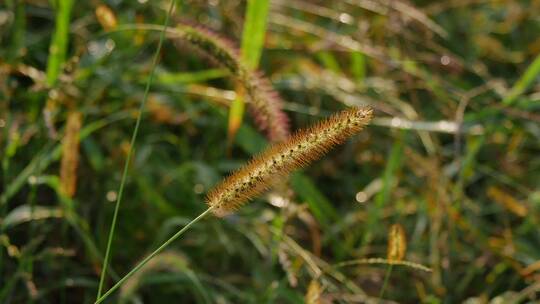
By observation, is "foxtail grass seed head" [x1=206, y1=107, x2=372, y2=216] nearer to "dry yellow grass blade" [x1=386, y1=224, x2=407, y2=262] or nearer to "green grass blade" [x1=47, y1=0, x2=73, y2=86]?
"dry yellow grass blade" [x1=386, y1=224, x2=407, y2=262]

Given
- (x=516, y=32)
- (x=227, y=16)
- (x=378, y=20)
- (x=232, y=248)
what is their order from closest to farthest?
(x=232, y=248) < (x=227, y=16) < (x=378, y=20) < (x=516, y=32)

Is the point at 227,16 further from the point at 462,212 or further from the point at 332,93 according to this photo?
the point at 462,212

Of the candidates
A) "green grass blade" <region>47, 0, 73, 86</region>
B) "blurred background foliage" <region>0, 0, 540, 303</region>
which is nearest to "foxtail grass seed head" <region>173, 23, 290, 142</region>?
"blurred background foliage" <region>0, 0, 540, 303</region>

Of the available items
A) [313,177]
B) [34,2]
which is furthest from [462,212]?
[34,2]

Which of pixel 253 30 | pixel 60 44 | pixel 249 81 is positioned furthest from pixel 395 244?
pixel 60 44

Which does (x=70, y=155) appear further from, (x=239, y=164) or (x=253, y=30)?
(x=239, y=164)

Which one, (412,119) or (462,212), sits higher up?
(412,119)

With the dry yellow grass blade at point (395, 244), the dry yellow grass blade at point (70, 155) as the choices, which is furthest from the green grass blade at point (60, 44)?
the dry yellow grass blade at point (395, 244)

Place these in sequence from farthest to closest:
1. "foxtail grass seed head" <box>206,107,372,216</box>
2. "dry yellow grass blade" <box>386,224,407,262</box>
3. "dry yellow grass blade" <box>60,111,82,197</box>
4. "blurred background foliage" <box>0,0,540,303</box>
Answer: "blurred background foliage" <box>0,0,540,303</box>, "dry yellow grass blade" <box>60,111,82,197</box>, "dry yellow grass blade" <box>386,224,407,262</box>, "foxtail grass seed head" <box>206,107,372,216</box>
